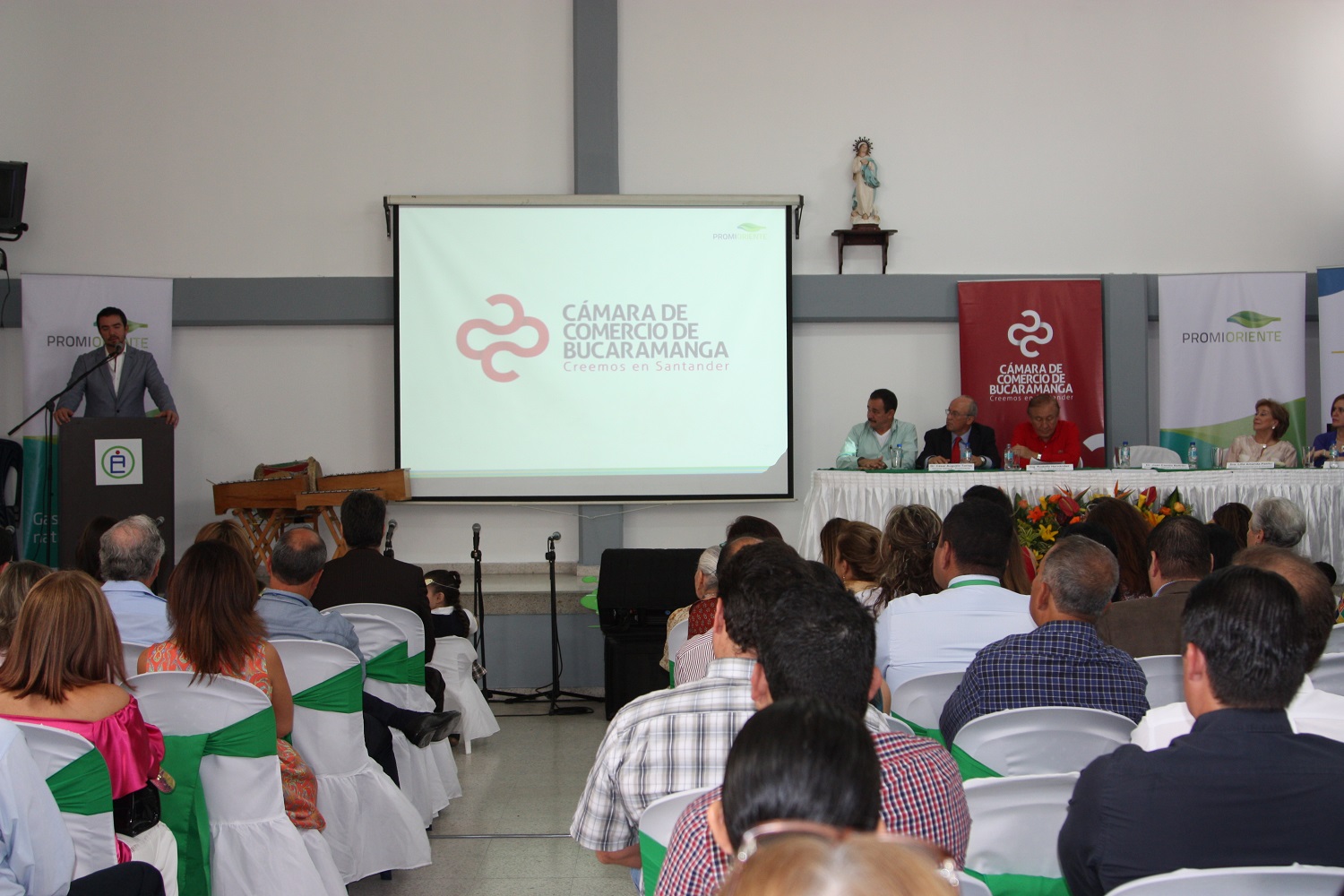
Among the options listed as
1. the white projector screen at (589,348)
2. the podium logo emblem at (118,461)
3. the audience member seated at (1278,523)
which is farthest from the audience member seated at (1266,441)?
the podium logo emblem at (118,461)

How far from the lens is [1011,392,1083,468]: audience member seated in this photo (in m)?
6.62

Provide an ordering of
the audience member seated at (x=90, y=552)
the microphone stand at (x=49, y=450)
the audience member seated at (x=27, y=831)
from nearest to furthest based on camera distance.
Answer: the audience member seated at (x=27, y=831) → the audience member seated at (x=90, y=552) → the microphone stand at (x=49, y=450)

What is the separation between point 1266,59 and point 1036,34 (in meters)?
1.59

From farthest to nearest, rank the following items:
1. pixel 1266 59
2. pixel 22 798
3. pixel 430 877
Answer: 1. pixel 1266 59
2. pixel 430 877
3. pixel 22 798

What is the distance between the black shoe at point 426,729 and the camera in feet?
12.2

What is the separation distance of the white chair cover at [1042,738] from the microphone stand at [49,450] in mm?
5721

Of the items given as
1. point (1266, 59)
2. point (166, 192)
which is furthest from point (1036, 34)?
point (166, 192)

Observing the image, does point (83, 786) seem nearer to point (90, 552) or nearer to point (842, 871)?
point (842, 871)

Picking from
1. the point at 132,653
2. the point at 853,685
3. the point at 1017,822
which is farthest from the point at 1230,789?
the point at 132,653

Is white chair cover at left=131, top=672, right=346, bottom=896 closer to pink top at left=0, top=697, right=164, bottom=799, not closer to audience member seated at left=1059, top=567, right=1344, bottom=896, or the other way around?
pink top at left=0, top=697, right=164, bottom=799

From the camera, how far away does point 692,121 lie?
7266mm

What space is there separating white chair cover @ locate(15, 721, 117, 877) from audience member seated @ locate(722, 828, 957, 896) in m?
1.73

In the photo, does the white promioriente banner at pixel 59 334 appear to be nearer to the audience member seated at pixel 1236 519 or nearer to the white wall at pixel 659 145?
the white wall at pixel 659 145

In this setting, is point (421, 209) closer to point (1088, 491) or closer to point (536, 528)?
point (536, 528)
